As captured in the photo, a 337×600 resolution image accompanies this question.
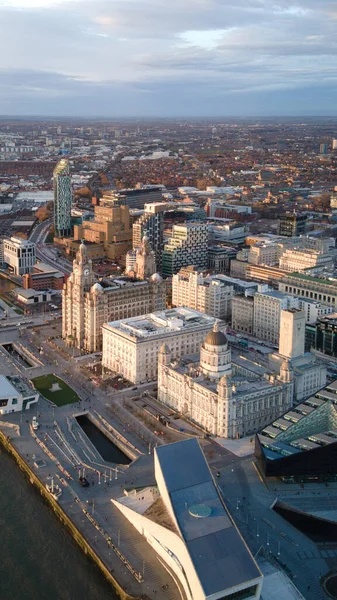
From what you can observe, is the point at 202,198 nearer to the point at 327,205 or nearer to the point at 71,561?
the point at 327,205

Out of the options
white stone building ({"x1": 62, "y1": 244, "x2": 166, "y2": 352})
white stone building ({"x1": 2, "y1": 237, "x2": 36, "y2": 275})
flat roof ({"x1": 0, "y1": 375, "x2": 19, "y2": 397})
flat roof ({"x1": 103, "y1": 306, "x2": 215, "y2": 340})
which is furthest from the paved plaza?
white stone building ({"x1": 2, "y1": 237, "x2": 36, "y2": 275})

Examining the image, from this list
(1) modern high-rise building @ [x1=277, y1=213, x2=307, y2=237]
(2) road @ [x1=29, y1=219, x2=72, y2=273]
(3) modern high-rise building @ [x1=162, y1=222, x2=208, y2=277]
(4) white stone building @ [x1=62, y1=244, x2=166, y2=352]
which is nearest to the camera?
(4) white stone building @ [x1=62, y1=244, x2=166, y2=352]

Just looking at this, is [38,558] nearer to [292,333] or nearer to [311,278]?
[292,333]

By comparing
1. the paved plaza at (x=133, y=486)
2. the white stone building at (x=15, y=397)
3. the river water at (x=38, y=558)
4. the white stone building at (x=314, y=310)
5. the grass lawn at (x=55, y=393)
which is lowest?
the river water at (x=38, y=558)

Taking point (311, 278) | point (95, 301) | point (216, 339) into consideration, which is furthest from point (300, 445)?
point (311, 278)

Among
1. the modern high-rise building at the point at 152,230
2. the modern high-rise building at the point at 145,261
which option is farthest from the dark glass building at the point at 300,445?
the modern high-rise building at the point at 152,230

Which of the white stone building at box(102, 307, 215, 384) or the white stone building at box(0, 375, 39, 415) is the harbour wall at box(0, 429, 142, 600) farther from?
the white stone building at box(102, 307, 215, 384)

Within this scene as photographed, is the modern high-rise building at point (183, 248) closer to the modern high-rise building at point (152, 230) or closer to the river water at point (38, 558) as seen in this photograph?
the modern high-rise building at point (152, 230)
